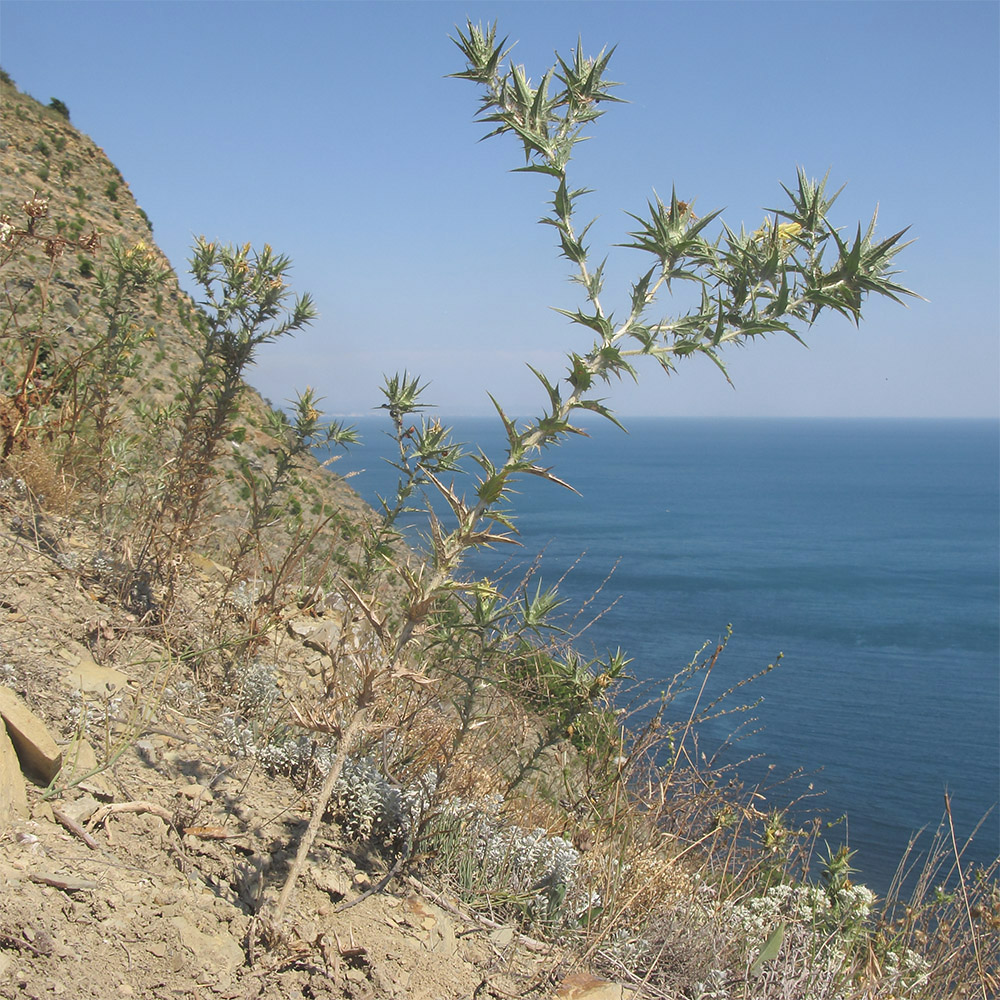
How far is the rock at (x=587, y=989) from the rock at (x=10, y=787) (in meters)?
1.92

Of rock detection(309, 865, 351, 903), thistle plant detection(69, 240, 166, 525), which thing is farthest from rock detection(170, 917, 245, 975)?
thistle plant detection(69, 240, 166, 525)

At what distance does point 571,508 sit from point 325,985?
5986 cm

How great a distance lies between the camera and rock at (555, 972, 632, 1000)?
2.58m

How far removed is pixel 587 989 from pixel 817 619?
38.8m

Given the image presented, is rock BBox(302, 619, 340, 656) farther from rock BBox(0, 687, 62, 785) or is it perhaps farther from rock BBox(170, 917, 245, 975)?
rock BBox(170, 917, 245, 975)

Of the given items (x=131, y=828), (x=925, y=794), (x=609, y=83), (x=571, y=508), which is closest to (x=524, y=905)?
(x=131, y=828)

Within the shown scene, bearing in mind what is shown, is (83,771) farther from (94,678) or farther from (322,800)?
(322,800)

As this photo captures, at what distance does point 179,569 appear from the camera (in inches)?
167

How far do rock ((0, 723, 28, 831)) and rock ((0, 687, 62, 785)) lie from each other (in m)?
0.05

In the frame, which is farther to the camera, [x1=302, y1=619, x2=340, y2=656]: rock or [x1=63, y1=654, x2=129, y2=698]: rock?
[x1=302, y1=619, x2=340, y2=656]: rock

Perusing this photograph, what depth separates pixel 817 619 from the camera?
37.7m

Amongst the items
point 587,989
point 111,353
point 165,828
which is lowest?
point 587,989

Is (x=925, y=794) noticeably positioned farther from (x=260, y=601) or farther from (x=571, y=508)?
(x=571, y=508)

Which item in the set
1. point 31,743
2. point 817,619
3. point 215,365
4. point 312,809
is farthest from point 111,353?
point 817,619
